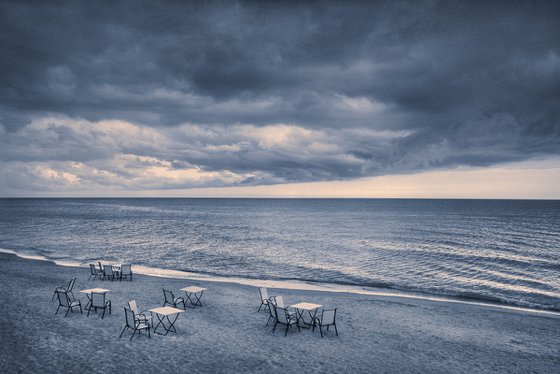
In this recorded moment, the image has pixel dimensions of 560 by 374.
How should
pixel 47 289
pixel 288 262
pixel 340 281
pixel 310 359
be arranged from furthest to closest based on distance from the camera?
pixel 288 262 → pixel 340 281 → pixel 47 289 → pixel 310 359

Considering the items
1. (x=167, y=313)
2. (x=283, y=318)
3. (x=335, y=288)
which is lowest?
(x=335, y=288)

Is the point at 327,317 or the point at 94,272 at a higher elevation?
the point at 327,317

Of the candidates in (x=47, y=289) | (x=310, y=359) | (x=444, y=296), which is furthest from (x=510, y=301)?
(x=47, y=289)

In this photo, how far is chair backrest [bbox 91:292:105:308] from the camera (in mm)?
14555

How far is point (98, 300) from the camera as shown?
14633mm

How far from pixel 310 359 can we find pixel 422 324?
22.4ft

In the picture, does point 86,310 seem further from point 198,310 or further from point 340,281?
point 340,281

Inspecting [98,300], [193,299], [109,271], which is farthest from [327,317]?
[109,271]

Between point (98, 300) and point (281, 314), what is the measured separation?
7.44 metres

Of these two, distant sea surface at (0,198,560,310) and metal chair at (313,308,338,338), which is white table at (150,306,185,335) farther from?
distant sea surface at (0,198,560,310)

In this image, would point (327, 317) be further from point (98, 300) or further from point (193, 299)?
point (98, 300)

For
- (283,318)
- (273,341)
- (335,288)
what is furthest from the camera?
(335,288)

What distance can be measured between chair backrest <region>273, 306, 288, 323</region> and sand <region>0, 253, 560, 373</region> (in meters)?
0.57

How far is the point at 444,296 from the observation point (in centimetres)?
2248
